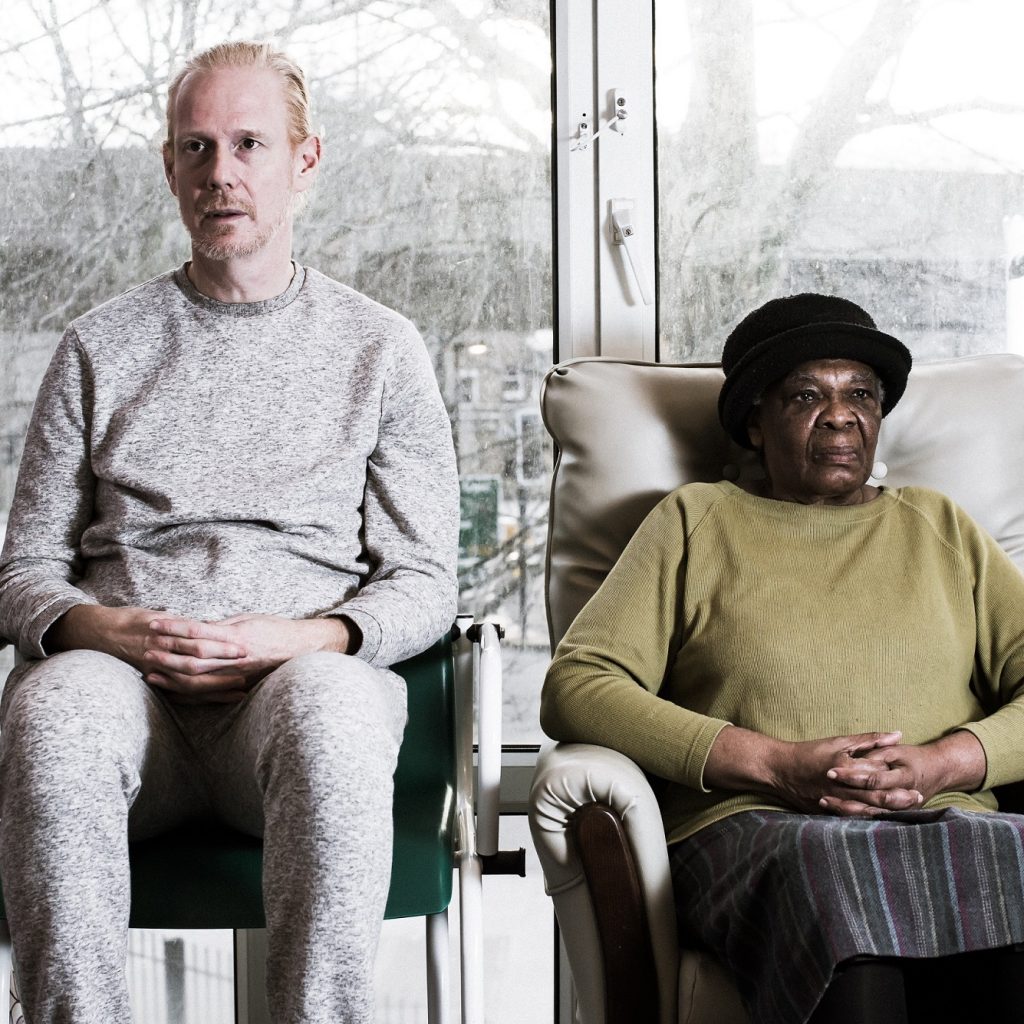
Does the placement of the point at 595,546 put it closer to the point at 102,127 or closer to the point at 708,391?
the point at 708,391

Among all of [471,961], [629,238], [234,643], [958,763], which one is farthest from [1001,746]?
[629,238]

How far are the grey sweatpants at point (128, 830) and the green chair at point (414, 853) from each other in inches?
3.4

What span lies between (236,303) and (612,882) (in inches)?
36.9

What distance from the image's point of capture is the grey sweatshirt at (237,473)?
5.17 feet

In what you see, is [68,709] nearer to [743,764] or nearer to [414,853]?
[414,853]

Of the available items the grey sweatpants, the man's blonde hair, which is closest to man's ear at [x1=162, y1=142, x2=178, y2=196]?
the man's blonde hair

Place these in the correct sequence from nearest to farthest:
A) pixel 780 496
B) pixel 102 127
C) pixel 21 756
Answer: pixel 21 756 → pixel 780 496 → pixel 102 127

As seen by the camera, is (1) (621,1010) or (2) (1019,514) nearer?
(1) (621,1010)

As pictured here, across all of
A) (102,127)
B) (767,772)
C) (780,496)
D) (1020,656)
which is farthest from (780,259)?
(102,127)

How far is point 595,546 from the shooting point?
5.86 feet

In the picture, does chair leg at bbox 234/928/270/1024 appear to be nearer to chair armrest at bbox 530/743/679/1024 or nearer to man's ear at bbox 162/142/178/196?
chair armrest at bbox 530/743/679/1024

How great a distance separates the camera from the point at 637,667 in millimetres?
1556

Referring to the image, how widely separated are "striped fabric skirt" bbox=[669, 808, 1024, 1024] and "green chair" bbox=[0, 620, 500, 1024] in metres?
0.32

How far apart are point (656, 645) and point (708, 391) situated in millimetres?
441
